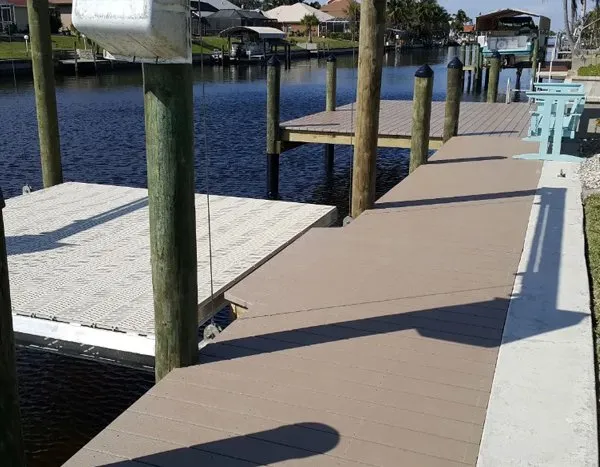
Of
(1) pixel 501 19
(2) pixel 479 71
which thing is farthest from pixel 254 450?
(1) pixel 501 19

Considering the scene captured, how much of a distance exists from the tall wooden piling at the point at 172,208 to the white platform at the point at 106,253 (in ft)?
3.27

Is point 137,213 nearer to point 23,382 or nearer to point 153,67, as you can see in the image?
point 23,382

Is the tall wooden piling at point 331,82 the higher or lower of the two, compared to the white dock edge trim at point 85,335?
higher

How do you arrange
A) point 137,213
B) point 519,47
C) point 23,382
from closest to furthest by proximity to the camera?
point 23,382
point 137,213
point 519,47

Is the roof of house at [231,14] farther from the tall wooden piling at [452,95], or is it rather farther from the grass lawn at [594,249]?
the grass lawn at [594,249]

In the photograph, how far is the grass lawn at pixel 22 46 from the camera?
4350 centimetres

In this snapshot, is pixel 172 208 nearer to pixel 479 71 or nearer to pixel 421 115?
pixel 421 115

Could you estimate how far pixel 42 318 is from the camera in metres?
5.55

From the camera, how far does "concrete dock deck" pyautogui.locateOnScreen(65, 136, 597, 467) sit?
3434 millimetres

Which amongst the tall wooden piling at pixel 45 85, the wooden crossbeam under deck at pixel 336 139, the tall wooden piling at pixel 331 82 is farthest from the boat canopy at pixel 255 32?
the tall wooden piling at pixel 45 85

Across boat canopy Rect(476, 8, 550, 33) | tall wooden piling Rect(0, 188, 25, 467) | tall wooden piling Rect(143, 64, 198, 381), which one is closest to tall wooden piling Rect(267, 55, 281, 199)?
tall wooden piling Rect(143, 64, 198, 381)

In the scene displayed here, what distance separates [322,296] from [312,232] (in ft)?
6.39

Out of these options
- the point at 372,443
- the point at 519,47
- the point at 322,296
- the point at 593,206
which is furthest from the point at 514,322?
the point at 519,47

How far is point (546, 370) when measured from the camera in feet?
13.7
